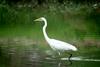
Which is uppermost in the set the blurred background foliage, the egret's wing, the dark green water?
the egret's wing

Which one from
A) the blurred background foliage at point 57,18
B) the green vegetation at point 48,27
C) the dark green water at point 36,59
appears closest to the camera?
the dark green water at point 36,59

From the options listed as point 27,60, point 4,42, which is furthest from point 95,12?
point 27,60

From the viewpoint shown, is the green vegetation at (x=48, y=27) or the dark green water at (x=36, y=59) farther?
the green vegetation at (x=48, y=27)

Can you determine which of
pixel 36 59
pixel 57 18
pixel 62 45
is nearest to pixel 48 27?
pixel 57 18

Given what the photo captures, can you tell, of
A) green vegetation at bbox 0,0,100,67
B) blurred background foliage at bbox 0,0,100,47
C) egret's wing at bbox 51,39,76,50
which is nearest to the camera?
egret's wing at bbox 51,39,76,50

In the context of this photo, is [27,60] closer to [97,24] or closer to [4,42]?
[4,42]

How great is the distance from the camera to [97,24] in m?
24.8

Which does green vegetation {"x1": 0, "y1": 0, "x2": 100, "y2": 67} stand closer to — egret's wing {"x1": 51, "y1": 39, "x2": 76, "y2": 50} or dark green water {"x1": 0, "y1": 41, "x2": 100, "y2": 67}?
dark green water {"x1": 0, "y1": 41, "x2": 100, "y2": 67}

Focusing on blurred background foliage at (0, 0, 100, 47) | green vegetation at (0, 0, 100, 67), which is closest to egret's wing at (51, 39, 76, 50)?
green vegetation at (0, 0, 100, 67)

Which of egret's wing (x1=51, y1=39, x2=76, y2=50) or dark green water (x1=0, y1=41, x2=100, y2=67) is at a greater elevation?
egret's wing (x1=51, y1=39, x2=76, y2=50)

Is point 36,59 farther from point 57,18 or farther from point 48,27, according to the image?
point 57,18

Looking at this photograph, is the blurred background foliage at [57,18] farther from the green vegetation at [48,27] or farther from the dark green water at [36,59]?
the dark green water at [36,59]

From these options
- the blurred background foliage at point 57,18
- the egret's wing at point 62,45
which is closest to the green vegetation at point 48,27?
the blurred background foliage at point 57,18

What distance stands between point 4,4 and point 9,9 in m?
0.51
